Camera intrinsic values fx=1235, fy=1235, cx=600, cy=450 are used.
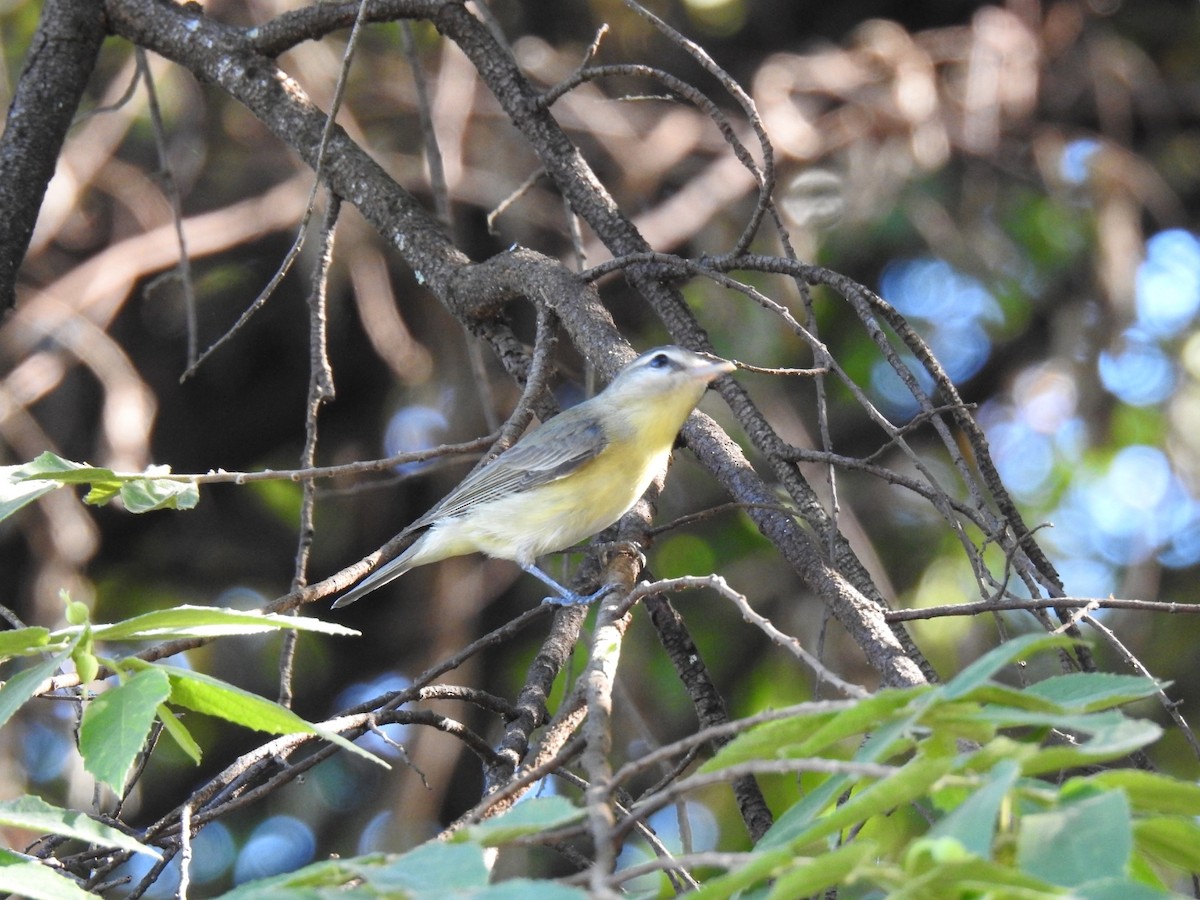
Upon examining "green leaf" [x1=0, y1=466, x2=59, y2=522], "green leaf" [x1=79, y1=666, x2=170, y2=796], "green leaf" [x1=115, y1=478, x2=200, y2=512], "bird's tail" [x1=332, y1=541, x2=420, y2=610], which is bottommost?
"bird's tail" [x1=332, y1=541, x2=420, y2=610]

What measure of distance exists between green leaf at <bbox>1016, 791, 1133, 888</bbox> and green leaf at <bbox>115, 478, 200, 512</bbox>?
1.71m

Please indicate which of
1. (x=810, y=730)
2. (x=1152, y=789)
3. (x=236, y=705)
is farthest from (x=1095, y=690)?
(x=236, y=705)

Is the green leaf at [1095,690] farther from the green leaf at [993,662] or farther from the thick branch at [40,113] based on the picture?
the thick branch at [40,113]

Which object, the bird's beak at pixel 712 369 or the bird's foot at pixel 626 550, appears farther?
the bird's beak at pixel 712 369

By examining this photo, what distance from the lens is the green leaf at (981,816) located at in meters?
1.06

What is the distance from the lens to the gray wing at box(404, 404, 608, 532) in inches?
174

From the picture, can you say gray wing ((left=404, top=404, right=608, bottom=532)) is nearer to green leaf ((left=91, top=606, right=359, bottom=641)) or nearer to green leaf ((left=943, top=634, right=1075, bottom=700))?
green leaf ((left=91, top=606, right=359, bottom=641))

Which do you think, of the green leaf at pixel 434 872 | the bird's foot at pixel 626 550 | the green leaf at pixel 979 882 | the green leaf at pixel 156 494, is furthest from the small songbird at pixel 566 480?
the green leaf at pixel 979 882

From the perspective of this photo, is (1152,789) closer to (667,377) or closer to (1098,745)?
(1098,745)

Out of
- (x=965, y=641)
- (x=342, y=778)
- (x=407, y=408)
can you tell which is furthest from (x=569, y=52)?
(x=342, y=778)

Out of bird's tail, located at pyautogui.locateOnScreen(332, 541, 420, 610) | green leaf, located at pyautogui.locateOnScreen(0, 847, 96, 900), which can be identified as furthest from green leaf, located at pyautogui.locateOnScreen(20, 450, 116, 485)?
bird's tail, located at pyautogui.locateOnScreen(332, 541, 420, 610)

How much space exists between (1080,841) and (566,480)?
3388 mm

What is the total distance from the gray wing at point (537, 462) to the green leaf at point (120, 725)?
2726 millimetres

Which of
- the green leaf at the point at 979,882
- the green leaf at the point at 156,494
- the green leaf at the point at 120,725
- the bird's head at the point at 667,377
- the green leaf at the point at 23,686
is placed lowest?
the green leaf at the point at 979,882
